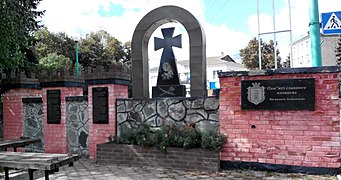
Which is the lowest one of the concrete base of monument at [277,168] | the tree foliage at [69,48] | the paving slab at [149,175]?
the paving slab at [149,175]

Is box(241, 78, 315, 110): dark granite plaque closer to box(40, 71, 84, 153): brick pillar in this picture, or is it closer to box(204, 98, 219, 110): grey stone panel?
box(204, 98, 219, 110): grey stone panel

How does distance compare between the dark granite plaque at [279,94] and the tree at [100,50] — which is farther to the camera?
the tree at [100,50]

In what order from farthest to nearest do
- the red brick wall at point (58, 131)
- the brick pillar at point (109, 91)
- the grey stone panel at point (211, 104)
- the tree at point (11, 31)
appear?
the red brick wall at point (58, 131), the tree at point (11, 31), the brick pillar at point (109, 91), the grey stone panel at point (211, 104)

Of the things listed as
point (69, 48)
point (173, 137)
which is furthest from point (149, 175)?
point (69, 48)

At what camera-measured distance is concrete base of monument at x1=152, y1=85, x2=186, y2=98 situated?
823cm

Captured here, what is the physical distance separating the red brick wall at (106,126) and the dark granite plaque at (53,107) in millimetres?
1148

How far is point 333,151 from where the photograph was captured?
5.36 m

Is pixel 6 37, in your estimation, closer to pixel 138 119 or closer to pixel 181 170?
pixel 138 119

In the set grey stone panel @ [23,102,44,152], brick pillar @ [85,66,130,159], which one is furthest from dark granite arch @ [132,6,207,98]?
grey stone panel @ [23,102,44,152]

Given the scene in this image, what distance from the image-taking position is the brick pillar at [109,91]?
7531 mm

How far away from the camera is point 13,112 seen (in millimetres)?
9367

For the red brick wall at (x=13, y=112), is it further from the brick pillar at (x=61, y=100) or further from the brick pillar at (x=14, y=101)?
the brick pillar at (x=61, y=100)

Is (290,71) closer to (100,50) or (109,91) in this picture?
(109,91)

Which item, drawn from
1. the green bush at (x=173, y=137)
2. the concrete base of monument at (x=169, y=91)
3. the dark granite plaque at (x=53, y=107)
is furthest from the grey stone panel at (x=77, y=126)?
the concrete base of monument at (x=169, y=91)
